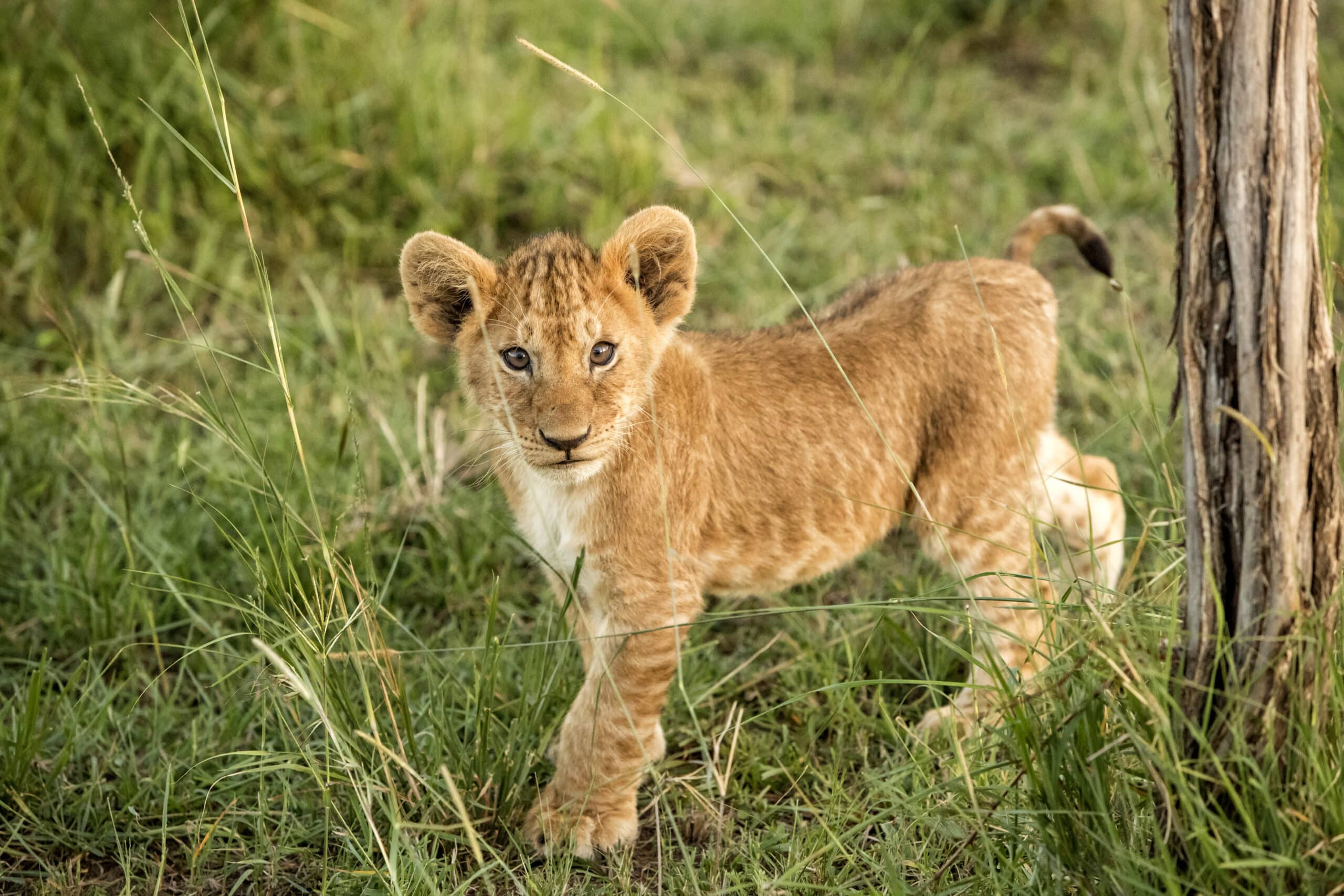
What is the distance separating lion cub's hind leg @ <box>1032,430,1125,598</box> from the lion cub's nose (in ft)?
5.46

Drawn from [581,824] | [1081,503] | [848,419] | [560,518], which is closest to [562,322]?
[560,518]

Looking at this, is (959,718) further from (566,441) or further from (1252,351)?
(1252,351)

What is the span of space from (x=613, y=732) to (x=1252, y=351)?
1988 millimetres

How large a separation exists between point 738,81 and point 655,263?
5.07 m

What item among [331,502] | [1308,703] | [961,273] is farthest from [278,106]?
[1308,703]

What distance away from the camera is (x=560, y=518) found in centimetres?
360

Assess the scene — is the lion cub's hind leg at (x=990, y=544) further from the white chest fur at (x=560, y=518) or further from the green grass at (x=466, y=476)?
the white chest fur at (x=560, y=518)

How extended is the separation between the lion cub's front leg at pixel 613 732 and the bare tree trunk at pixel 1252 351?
143cm

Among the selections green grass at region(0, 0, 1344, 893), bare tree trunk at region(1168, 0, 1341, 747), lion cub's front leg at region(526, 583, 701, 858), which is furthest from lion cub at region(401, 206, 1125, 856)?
bare tree trunk at region(1168, 0, 1341, 747)

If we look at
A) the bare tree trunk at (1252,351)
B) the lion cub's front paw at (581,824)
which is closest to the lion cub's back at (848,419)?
the lion cub's front paw at (581,824)

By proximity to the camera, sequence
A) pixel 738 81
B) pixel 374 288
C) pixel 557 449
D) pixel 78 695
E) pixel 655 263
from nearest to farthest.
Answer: pixel 557 449
pixel 655 263
pixel 78 695
pixel 374 288
pixel 738 81

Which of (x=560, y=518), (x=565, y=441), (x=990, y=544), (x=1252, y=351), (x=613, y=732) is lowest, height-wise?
(x=613, y=732)

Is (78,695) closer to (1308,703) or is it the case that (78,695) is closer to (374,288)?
(374,288)

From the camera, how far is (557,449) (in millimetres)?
3258
